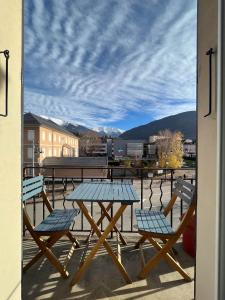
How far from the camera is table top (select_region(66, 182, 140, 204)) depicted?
7.73ft

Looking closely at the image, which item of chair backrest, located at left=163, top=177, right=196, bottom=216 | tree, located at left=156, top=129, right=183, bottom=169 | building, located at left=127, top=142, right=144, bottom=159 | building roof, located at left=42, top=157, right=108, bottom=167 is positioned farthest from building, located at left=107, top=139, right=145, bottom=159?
chair backrest, located at left=163, top=177, right=196, bottom=216

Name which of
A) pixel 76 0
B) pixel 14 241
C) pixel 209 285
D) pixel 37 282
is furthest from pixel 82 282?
pixel 76 0

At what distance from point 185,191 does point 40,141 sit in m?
32.9

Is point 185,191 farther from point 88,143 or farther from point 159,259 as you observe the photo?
point 88,143

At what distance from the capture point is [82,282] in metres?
2.28

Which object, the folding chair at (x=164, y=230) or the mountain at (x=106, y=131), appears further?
the mountain at (x=106, y=131)

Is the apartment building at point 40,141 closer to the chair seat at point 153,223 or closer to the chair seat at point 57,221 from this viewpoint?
the chair seat at point 57,221

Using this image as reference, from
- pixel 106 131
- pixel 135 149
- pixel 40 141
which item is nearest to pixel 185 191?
pixel 40 141

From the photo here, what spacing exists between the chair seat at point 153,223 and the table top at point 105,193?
0.31 meters

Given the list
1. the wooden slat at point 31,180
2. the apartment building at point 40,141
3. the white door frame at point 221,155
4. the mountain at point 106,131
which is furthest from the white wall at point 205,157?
the mountain at point 106,131

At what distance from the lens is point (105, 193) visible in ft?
8.66

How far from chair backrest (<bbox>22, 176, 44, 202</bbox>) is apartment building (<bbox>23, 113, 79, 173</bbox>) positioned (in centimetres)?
2454

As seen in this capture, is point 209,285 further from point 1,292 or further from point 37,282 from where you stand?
point 37,282

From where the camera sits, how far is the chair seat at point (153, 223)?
2.40m
